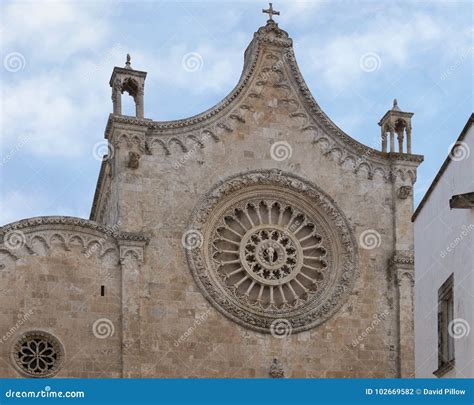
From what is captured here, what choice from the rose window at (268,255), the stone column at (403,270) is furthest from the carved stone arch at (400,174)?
the rose window at (268,255)

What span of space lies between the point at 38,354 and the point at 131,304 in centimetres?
260

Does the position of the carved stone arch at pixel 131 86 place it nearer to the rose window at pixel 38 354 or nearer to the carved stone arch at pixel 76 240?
the carved stone arch at pixel 76 240

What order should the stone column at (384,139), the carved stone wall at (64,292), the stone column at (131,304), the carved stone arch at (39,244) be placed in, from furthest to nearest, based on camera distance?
the stone column at (384,139), the carved stone arch at (39,244), the stone column at (131,304), the carved stone wall at (64,292)

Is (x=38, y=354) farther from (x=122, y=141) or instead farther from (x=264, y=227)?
(x=264, y=227)

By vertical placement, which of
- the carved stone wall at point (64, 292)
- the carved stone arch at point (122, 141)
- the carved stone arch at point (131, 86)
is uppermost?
the carved stone arch at point (131, 86)

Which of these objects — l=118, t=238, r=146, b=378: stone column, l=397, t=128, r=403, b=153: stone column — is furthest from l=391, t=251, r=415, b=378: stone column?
l=118, t=238, r=146, b=378: stone column

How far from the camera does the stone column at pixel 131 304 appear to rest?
29.7m

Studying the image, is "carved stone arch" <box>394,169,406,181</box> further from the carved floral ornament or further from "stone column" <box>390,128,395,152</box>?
the carved floral ornament

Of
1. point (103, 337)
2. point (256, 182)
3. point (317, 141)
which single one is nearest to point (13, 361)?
point (103, 337)

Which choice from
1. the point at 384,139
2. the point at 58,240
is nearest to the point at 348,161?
the point at 384,139

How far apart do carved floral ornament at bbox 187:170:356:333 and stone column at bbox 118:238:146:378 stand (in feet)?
4.94

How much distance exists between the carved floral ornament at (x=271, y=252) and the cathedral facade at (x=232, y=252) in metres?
0.04

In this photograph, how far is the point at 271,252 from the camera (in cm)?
3225

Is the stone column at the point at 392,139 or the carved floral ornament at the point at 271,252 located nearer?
the carved floral ornament at the point at 271,252
